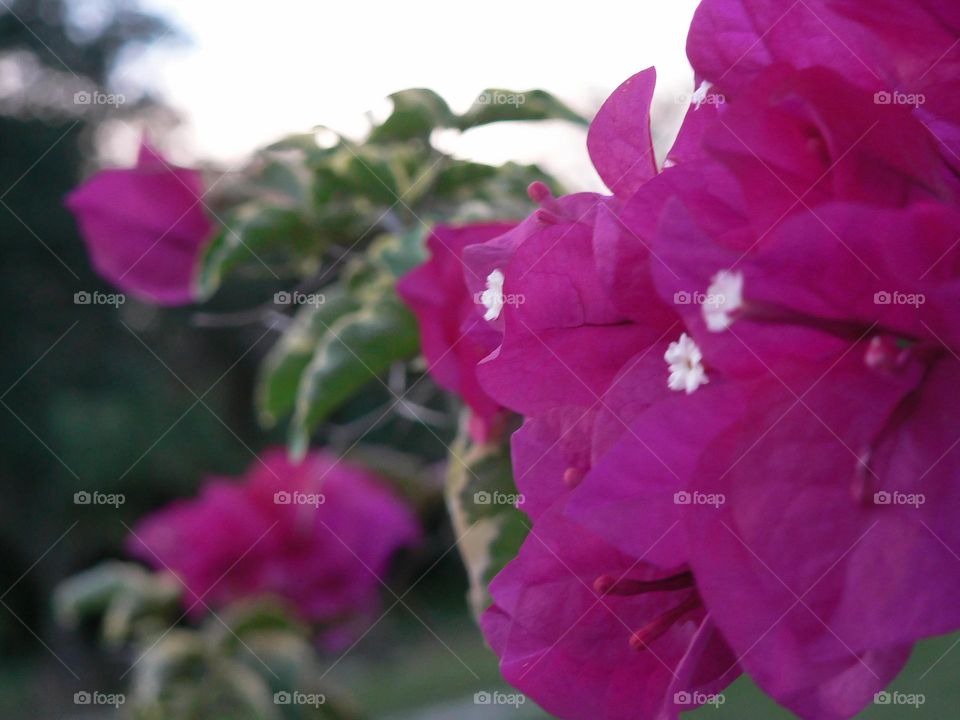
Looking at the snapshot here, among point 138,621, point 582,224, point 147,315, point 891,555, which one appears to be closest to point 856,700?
point 891,555

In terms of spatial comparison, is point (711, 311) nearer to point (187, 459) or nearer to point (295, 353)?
point (295, 353)

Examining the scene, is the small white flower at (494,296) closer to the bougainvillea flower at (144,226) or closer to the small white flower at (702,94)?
the small white flower at (702,94)

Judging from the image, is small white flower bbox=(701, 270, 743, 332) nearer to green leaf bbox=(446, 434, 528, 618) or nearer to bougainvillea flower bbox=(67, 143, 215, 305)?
green leaf bbox=(446, 434, 528, 618)

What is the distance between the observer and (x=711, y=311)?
246 millimetres

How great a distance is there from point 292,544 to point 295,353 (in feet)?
1.53

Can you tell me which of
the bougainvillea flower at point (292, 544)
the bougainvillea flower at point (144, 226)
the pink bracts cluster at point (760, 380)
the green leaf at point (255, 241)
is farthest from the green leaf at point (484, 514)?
the bougainvillea flower at point (292, 544)

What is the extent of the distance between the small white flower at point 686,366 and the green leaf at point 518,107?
296mm

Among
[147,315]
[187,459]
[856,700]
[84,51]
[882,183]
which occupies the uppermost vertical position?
[84,51]

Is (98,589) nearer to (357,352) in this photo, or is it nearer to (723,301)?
(357,352)

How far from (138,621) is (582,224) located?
90 centimetres

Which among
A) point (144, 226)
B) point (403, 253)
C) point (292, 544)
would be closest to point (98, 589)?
point (292, 544)

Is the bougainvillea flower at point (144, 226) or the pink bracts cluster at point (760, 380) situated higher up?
the bougainvillea flower at point (144, 226)

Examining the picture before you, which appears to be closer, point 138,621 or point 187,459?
point 138,621

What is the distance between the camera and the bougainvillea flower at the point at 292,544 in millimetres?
964
